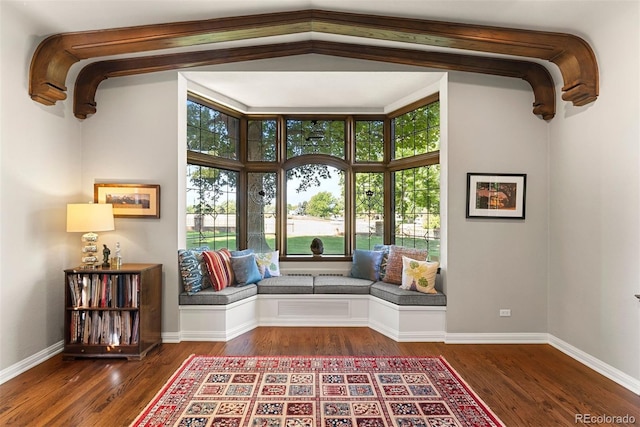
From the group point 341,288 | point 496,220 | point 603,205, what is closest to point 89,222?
point 341,288

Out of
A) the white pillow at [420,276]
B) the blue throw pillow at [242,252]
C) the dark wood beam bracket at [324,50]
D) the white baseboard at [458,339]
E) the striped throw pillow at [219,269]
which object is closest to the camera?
the white baseboard at [458,339]

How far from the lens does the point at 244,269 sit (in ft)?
14.3

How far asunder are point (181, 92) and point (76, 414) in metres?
3.18

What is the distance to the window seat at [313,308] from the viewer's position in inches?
153

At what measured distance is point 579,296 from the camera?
345 cm

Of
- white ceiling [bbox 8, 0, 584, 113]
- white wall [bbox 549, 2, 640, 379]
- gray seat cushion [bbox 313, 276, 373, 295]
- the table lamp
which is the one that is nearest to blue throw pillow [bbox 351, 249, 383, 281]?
gray seat cushion [bbox 313, 276, 373, 295]

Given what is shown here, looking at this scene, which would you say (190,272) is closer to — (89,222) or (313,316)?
(89,222)

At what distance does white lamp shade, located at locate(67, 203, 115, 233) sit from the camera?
3.38 metres

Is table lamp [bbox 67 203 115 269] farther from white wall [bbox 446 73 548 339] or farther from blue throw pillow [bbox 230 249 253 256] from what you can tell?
white wall [bbox 446 73 548 339]

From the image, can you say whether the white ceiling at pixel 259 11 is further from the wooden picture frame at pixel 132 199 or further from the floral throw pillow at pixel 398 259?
the floral throw pillow at pixel 398 259

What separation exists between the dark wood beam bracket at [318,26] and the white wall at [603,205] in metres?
0.18

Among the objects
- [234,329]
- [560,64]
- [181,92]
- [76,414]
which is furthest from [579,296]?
[181,92]

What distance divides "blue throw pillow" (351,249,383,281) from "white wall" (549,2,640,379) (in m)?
2.01

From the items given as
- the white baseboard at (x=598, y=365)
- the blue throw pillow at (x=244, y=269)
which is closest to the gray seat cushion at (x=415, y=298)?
the white baseboard at (x=598, y=365)
